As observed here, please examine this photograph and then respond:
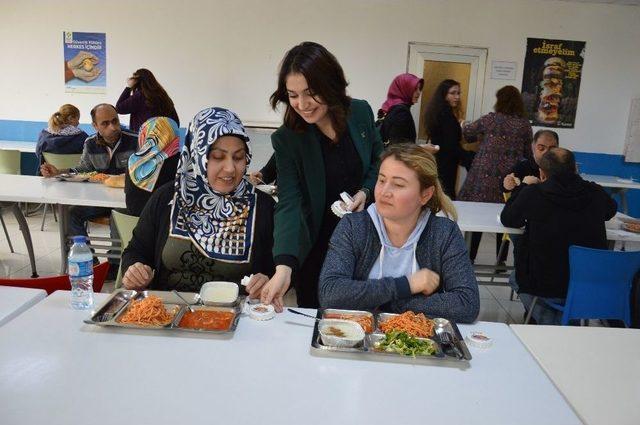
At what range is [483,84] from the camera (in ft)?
21.3

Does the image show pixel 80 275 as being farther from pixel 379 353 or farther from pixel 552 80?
pixel 552 80

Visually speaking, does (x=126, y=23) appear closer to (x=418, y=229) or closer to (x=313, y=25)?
(x=313, y=25)

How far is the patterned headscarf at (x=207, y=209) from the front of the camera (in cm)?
200

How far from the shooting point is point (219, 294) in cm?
174

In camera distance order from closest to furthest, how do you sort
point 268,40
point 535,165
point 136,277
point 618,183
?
point 136,277
point 535,165
point 618,183
point 268,40

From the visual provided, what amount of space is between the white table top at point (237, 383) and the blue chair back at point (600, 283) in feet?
4.06

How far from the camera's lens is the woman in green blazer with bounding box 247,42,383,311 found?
1.90 m

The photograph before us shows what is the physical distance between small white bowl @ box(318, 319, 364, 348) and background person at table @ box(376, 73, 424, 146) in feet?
8.21

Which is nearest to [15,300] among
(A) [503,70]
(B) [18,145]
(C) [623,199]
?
(B) [18,145]

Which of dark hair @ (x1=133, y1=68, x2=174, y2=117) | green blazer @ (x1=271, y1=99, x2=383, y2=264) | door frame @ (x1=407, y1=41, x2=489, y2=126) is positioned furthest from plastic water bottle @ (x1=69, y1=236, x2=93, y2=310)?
door frame @ (x1=407, y1=41, x2=489, y2=126)

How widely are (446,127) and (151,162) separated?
128 inches

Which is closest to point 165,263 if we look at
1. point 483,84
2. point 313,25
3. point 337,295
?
point 337,295

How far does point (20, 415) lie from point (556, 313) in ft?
8.74

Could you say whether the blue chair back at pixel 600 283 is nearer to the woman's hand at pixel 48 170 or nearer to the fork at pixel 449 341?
the fork at pixel 449 341
